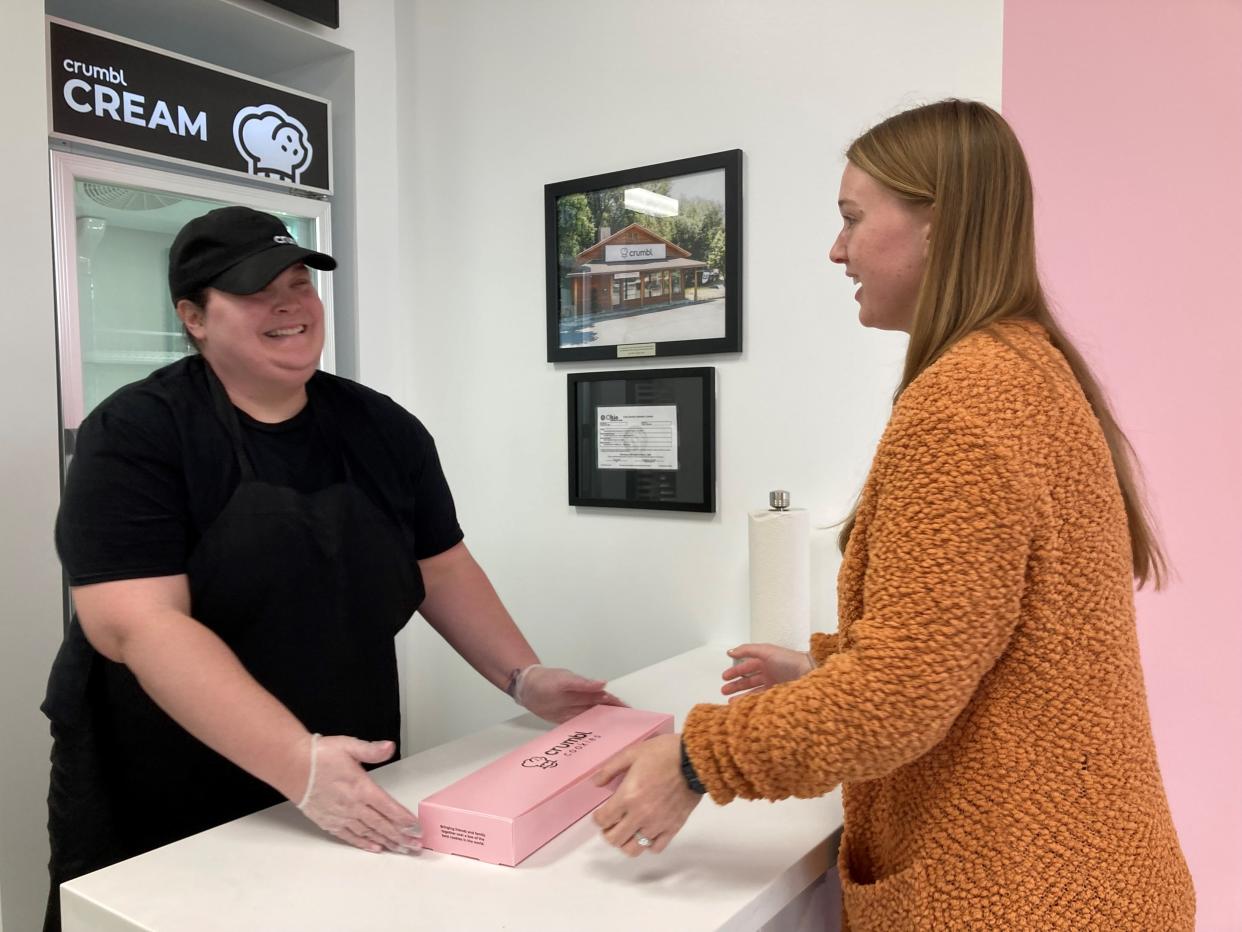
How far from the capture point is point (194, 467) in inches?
46.6

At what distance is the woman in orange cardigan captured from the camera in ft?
2.36

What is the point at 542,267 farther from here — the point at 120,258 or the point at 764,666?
the point at 764,666

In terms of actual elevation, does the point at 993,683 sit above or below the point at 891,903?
above

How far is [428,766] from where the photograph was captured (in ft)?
3.96

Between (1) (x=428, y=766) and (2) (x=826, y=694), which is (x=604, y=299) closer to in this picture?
(1) (x=428, y=766)

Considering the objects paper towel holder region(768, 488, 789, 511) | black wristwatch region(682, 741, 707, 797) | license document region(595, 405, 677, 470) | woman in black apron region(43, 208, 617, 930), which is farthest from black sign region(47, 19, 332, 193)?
black wristwatch region(682, 741, 707, 797)

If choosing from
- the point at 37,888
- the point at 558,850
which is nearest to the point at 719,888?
the point at 558,850

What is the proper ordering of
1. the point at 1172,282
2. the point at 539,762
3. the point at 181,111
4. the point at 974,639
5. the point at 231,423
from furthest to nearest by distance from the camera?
1. the point at 181,111
2. the point at 1172,282
3. the point at 231,423
4. the point at 539,762
5. the point at 974,639

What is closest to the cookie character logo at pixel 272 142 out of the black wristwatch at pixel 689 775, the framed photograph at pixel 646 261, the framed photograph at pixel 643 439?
the framed photograph at pixel 646 261

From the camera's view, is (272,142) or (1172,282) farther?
(272,142)

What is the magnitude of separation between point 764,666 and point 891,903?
352 mm

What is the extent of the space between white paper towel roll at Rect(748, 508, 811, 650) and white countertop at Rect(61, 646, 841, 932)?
62cm

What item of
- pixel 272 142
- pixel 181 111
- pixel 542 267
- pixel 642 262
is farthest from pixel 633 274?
pixel 181 111

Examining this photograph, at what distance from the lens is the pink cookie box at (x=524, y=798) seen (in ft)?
3.09
